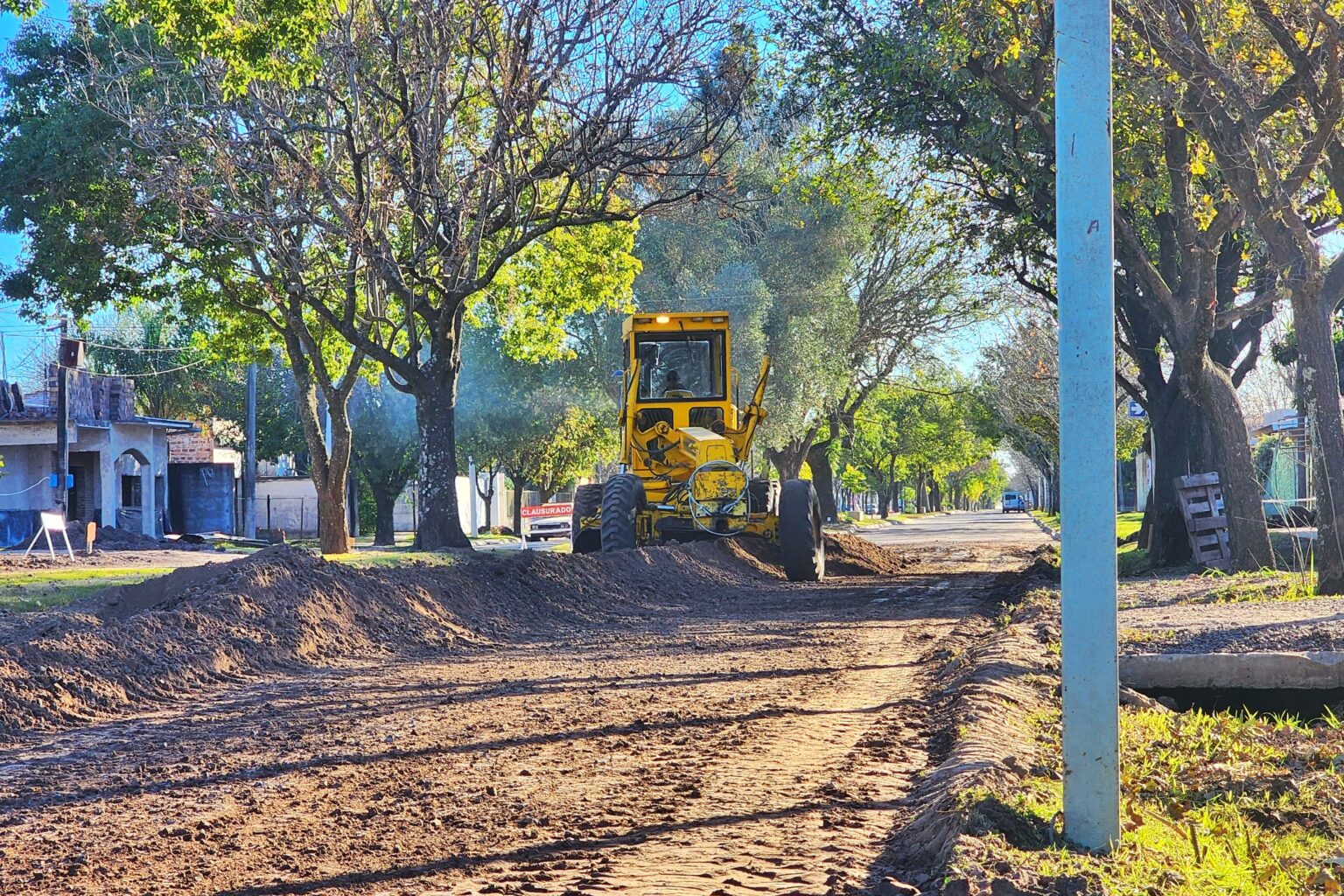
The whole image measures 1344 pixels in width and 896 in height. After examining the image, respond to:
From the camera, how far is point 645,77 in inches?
747

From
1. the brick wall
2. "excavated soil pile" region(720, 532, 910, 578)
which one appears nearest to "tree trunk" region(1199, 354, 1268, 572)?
"excavated soil pile" region(720, 532, 910, 578)

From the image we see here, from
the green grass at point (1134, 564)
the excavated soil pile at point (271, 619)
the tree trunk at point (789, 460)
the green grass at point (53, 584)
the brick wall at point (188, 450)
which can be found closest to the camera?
the excavated soil pile at point (271, 619)

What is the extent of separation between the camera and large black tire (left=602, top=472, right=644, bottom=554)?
19484 millimetres

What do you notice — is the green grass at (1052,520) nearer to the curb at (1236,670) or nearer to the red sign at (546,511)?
the red sign at (546,511)

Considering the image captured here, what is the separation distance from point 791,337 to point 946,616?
2338 cm

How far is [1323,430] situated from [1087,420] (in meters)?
10.8

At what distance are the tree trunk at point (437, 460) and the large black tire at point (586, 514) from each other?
84.2 inches

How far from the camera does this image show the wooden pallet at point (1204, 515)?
19.6m

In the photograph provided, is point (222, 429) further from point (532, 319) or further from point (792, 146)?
point (792, 146)

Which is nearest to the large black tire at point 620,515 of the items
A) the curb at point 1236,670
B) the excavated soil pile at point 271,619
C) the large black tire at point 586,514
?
the excavated soil pile at point 271,619

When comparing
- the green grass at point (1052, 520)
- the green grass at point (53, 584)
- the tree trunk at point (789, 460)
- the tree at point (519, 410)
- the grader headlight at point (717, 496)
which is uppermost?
the tree at point (519, 410)

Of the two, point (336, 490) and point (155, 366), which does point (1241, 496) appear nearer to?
point (336, 490)

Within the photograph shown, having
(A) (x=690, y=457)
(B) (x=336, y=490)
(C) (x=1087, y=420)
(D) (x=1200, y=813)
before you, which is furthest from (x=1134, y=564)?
(C) (x=1087, y=420)

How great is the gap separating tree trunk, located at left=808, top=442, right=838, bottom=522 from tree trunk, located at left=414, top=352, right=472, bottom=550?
28.1 meters
